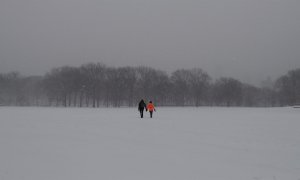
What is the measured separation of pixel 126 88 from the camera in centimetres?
8644

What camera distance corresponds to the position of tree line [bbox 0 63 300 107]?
82.3 metres

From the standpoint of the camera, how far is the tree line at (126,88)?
82.3m
